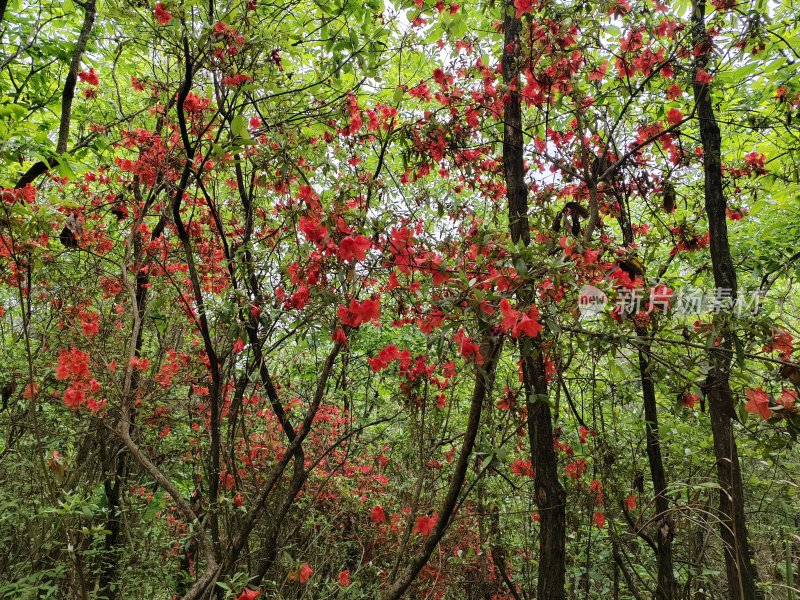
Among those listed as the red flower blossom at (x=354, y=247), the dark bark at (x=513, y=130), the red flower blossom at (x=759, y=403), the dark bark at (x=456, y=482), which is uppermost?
the dark bark at (x=513, y=130)

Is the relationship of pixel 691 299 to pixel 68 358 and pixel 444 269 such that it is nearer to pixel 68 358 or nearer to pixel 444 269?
pixel 444 269

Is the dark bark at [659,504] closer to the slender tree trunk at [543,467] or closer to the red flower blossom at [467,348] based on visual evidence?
the slender tree trunk at [543,467]

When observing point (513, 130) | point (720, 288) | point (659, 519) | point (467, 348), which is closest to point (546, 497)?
point (659, 519)

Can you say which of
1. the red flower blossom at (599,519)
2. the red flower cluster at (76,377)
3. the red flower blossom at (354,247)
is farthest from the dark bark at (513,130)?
the red flower cluster at (76,377)

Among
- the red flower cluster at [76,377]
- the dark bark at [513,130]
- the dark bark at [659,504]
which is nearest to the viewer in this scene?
the dark bark at [513,130]

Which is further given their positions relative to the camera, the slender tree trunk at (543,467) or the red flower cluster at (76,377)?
the red flower cluster at (76,377)

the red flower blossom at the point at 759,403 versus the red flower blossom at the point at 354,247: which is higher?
the red flower blossom at the point at 354,247

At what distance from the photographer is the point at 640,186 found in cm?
352

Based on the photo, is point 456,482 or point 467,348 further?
point 456,482

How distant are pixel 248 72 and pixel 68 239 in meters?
1.25

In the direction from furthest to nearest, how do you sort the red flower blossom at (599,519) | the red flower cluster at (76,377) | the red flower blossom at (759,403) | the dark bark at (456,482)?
1. the red flower blossom at (599,519)
2. the red flower cluster at (76,377)
3. the dark bark at (456,482)
4. the red flower blossom at (759,403)

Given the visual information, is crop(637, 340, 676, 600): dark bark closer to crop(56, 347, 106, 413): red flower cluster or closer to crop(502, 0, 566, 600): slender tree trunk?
crop(502, 0, 566, 600): slender tree trunk

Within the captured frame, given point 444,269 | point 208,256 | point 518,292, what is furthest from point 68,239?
point 518,292

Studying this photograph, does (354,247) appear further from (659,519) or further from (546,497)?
(659,519)
